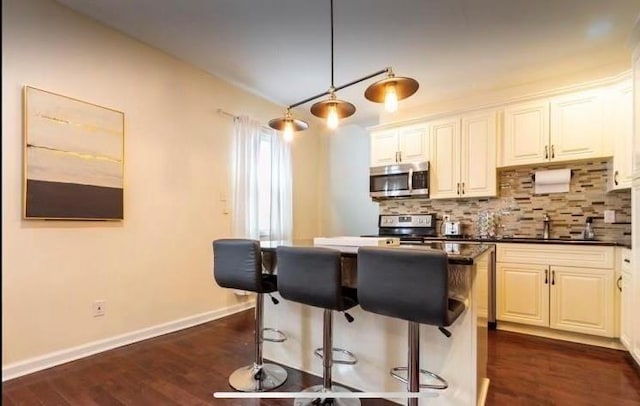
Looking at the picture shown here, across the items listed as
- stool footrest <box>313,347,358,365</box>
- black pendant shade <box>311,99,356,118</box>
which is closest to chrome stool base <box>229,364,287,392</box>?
stool footrest <box>313,347,358,365</box>

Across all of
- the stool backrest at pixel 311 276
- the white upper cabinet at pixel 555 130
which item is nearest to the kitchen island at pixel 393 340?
the stool backrest at pixel 311 276

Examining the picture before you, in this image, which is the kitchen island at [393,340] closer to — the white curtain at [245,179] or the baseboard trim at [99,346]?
the baseboard trim at [99,346]

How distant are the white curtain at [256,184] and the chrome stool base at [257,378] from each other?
5.79 ft

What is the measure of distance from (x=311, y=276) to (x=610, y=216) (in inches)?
124

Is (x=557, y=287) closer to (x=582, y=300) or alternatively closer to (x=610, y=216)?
(x=582, y=300)

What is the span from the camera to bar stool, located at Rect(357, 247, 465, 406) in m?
1.56

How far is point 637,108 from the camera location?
2492 mm

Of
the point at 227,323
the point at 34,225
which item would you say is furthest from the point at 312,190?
the point at 34,225

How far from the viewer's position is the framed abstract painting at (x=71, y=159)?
245cm

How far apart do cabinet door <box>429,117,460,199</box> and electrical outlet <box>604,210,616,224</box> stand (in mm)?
1330

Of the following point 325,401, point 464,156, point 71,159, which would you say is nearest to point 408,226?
point 464,156

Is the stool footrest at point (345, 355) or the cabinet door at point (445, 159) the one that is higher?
the cabinet door at point (445, 159)

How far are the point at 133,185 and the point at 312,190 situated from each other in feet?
9.05

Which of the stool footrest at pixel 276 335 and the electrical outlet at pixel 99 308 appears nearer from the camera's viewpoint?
the stool footrest at pixel 276 335
